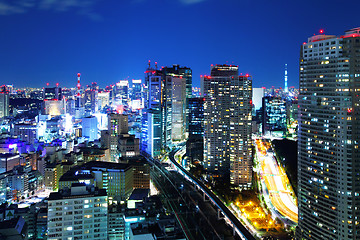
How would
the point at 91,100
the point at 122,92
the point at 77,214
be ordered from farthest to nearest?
the point at 122,92, the point at 91,100, the point at 77,214

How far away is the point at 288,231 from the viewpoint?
1497 centimetres

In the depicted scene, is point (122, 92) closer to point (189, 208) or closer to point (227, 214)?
point (189, 208)

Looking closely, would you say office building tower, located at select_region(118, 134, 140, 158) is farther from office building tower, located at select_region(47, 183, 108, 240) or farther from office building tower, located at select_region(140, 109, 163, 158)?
office building tower, located at select_region(47, 183, 108, 240)

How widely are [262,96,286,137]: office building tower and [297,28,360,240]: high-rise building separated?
2816cm

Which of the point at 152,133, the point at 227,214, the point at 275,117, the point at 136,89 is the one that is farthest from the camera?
the point at 136,89

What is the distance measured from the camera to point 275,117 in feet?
132

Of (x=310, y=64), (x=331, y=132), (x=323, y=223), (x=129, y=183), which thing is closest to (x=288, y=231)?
(x=323, y=223)

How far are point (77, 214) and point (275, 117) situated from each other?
3254 cm

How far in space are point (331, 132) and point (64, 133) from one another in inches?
1478

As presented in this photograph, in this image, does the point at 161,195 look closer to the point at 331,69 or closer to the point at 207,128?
the point at 207,128

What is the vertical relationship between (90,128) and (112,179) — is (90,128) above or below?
above

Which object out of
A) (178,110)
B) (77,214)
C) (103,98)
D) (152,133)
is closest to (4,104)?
(103,98)

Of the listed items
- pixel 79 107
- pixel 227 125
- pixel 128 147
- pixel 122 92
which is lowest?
pixel 128 147

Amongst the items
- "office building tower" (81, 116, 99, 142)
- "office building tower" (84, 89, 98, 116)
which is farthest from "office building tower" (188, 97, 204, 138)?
"office building tower" (84, 89, 98, 116)
